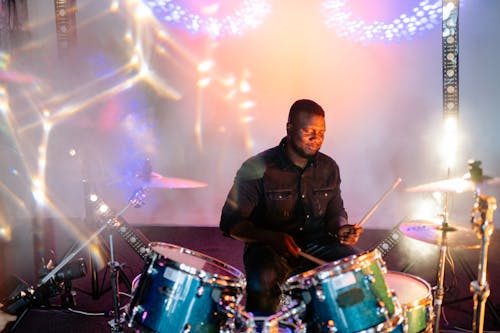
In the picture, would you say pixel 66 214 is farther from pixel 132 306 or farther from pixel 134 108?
pixel 132 306

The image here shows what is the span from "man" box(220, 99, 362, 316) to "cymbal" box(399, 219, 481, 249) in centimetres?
39

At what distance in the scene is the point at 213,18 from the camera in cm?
575

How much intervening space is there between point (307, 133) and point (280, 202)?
0.48 meters

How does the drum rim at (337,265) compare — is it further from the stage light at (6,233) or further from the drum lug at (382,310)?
the stage light at (6,233)

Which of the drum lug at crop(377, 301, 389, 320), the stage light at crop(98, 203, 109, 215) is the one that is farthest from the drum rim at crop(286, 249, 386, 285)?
the stage light at crop(98, 203, 109, 215)

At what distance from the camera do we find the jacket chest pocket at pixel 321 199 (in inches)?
119

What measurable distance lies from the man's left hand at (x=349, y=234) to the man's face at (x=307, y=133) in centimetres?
56

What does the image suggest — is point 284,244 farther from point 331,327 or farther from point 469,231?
point 469,231

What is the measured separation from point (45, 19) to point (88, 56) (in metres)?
0.69

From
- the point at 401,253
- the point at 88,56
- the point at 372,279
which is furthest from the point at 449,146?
the point at 88,56

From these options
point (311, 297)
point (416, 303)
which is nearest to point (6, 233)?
point (311, 297)

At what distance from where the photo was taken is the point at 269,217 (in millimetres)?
2990

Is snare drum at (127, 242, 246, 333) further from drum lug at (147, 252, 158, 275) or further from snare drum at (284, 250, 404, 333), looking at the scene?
snare drum at (284, 250, 404, 333)

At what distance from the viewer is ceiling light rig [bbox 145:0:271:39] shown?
567 centimetres
